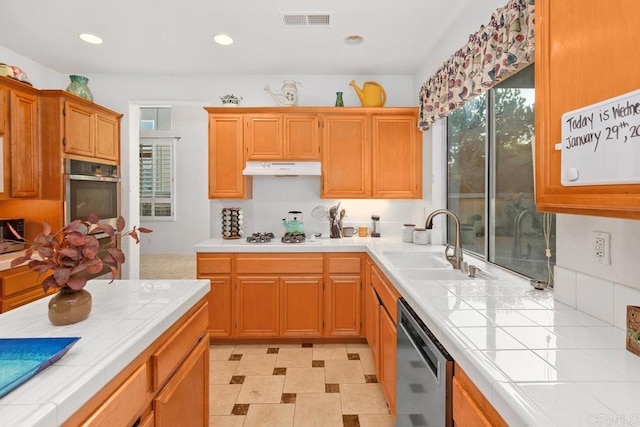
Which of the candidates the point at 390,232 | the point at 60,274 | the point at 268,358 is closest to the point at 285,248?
the point at 268,358

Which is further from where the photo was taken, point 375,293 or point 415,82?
point 415,82

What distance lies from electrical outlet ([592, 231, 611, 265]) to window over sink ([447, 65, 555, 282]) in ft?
1.71

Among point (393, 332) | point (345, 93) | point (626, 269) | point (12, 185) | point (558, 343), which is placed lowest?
point (393, 332)

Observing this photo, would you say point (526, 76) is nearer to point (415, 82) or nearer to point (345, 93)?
point (415, 82)

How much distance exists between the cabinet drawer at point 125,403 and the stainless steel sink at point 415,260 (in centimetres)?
166

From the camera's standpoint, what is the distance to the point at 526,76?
198 cm

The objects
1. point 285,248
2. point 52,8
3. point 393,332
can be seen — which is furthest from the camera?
point 285,248

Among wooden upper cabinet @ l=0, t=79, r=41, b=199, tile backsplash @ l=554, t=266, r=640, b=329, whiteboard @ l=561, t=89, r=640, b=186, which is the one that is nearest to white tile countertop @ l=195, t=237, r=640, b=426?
tile backsplash @ l=554, t=266, r=640, b=329

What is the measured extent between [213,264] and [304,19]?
2.19 meters

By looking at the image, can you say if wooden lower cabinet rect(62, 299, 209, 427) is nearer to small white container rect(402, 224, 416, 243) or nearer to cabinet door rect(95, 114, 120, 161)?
small white container rect(402, 224, 416, 243)

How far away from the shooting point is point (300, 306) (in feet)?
10.3

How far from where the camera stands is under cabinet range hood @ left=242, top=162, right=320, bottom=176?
333 centimetres

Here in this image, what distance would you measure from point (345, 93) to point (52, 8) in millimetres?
2565

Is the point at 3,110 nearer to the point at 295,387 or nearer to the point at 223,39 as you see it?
the point at 223,39
